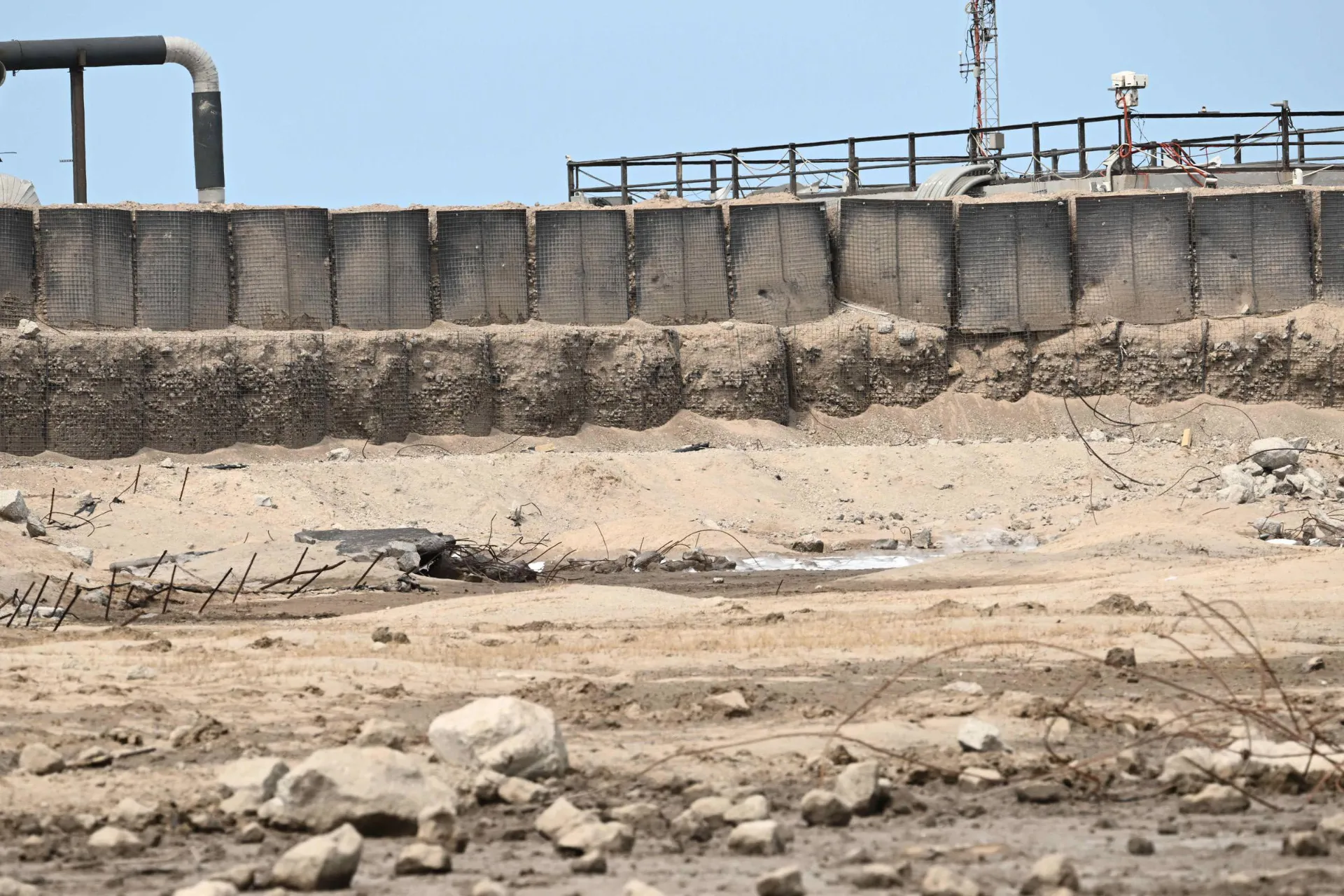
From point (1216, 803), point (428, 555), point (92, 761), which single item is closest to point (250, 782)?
point (92, 761)

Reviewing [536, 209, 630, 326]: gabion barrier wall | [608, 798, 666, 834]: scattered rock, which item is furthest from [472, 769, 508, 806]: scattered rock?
[536, 209, 630, 326]: gabion barrier wall

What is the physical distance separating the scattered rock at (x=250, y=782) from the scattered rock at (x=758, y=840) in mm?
1296

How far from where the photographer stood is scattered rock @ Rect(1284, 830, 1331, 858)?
4.54 meters

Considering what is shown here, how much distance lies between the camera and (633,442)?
74.9 ft

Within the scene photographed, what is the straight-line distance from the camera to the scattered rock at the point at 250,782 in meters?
5.04

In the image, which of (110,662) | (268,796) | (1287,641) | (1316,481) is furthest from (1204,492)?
(268,796)

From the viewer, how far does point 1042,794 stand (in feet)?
17.3

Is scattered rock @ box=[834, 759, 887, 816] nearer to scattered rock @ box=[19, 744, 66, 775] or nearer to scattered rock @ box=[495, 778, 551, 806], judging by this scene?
scattered rock @ box=[495, 778, 551, 806]

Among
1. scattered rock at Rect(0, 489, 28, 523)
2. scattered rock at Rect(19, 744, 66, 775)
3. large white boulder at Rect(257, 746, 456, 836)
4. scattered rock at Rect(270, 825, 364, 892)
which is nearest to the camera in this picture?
scattered rock at Rect(270, 825, 364, 892)

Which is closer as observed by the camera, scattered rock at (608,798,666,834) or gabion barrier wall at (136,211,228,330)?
scattered rock at (608,798,666,834)

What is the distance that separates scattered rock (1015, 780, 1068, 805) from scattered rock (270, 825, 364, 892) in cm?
195

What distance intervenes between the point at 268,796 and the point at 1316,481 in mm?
13854

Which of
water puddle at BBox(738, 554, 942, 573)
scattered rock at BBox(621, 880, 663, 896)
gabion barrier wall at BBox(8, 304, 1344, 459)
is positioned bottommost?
water puddle at BBox(738, 554, 942, 573)

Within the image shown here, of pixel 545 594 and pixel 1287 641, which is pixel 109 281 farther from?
pixel 1287 641
